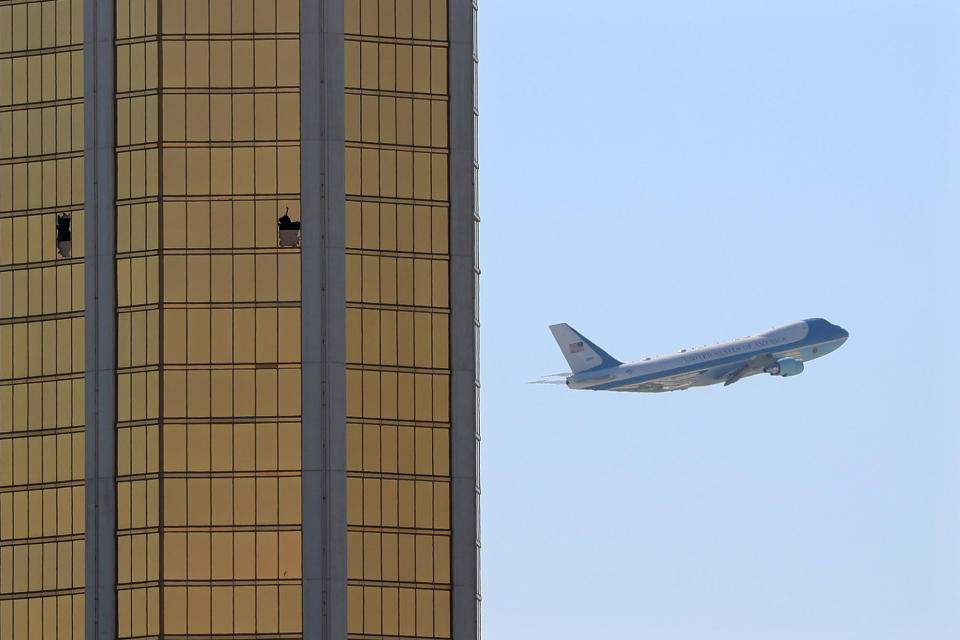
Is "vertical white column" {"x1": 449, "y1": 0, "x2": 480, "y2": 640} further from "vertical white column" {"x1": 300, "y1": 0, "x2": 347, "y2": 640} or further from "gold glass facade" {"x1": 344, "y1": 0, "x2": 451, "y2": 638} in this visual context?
"vertical white column" {"x1": 300, "y1": 0, "x2": 347, "y2": 640}

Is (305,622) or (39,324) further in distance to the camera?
(39,324)

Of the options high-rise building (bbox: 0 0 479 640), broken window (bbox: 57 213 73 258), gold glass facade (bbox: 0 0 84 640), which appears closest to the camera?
high-rise building (bbox: 0 0 479 640)

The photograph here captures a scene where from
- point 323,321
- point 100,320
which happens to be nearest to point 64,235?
point 100,320

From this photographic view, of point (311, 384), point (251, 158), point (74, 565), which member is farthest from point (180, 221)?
point (74, 565)

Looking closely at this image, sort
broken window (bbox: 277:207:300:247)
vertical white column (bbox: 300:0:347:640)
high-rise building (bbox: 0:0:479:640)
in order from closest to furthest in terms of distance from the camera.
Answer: vertical white column (bbox: 300:0:347:640)
high-rise building (bbox: 0:0:479:640)
broken window (bbox: 277:207:300:247)

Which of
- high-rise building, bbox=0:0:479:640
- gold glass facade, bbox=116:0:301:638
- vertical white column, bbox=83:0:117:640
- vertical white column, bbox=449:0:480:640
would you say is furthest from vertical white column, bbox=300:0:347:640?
vertical white column, bbox=83:0:117:640

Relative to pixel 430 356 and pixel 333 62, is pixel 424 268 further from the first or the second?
pixel 333 62

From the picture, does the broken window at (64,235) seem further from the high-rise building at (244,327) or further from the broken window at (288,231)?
the broken window at (288,231)
